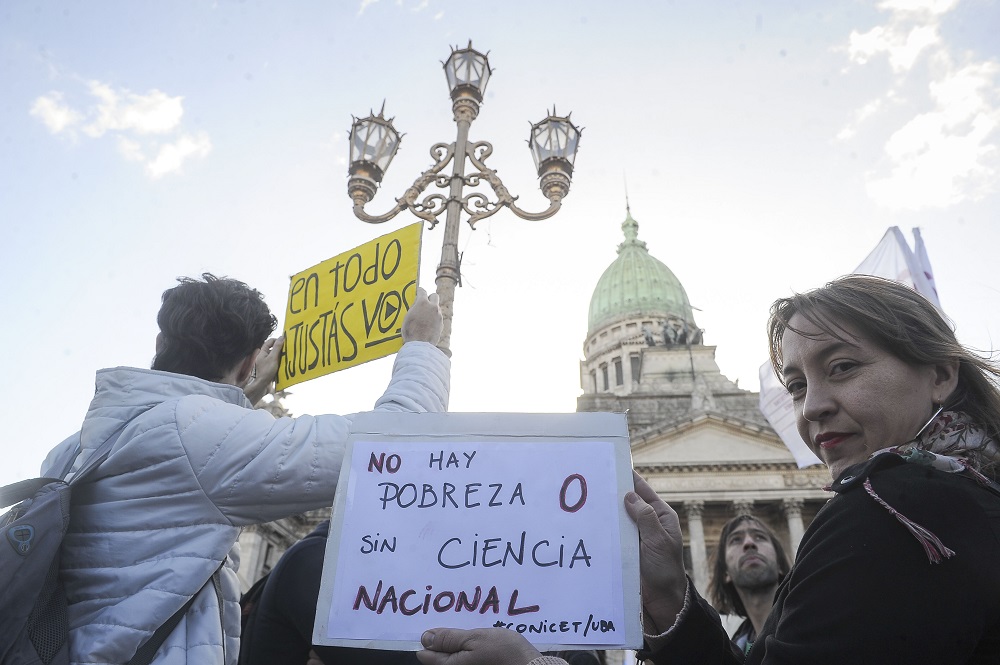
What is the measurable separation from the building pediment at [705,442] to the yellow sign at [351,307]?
93.0 ft

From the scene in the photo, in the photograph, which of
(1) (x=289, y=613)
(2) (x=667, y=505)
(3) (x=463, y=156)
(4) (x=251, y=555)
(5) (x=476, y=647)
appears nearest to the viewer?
(5) (x=476, y=647)

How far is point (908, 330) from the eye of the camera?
1.86 meters

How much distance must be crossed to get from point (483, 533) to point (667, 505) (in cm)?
53

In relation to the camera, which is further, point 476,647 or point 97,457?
point 97,457

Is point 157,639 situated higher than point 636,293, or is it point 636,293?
point 636,293

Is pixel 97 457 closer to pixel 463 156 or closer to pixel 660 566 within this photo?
pixel 660 566

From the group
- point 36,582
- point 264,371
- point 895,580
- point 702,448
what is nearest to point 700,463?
point 702,448

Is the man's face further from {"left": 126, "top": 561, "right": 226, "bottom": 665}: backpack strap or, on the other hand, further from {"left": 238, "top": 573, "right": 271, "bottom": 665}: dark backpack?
{"left": 126, "top": 561, "right": 226, "bottom": 665}: backpack strap

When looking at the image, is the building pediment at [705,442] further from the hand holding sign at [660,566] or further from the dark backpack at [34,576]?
the dark backpack at [34,576]

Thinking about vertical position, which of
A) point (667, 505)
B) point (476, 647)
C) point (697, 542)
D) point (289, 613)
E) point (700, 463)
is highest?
point (700, 463)

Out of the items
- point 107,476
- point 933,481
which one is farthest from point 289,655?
point 933,481

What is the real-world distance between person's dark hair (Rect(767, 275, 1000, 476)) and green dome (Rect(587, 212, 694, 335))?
2050 inches

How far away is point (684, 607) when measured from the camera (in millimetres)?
2033

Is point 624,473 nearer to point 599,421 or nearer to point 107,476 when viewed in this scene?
point 599,421
